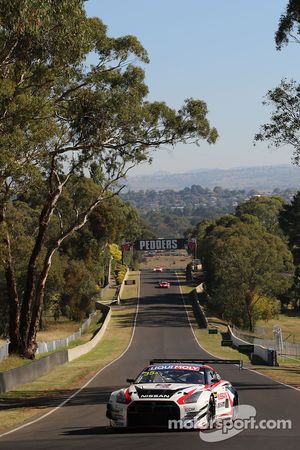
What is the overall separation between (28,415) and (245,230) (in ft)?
252

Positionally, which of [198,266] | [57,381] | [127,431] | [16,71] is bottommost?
[198,266]

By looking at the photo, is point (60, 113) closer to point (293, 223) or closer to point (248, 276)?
point (248, 276)

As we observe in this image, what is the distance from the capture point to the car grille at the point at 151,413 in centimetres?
1345

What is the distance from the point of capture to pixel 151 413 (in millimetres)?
13547

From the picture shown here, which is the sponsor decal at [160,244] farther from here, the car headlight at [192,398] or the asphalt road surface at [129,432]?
the car headlight at [192,398]

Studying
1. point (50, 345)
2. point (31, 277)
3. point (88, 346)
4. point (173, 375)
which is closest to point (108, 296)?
point (88, 346)

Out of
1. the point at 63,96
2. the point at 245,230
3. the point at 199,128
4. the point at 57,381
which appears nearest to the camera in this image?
the point at 57,381

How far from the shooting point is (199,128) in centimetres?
3728

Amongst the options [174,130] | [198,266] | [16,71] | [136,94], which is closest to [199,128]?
[174,130]

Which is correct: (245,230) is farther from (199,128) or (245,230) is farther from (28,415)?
(28,415)

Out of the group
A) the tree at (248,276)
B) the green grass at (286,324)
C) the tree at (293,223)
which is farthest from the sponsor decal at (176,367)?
the tree at (293,223)

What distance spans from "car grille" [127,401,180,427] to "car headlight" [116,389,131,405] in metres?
0.12

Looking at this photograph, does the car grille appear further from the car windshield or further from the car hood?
the car windshield

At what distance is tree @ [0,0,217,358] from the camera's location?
82.4ft
